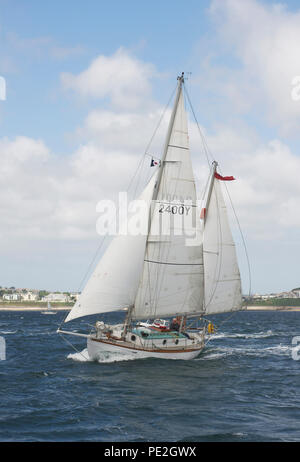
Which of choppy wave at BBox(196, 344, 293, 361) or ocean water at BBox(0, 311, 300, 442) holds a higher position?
ocean water at BBox(0, 311, 300, 442)

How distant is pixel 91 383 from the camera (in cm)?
2945

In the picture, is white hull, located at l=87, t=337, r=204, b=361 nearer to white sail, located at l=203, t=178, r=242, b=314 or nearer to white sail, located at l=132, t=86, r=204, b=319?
white sail, located at l=132, t=86, r=204, b=319

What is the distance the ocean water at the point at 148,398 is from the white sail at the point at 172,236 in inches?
194

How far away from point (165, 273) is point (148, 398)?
13.9m

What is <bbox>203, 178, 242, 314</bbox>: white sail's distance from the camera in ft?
138

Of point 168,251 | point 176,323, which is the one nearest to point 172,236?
point 168,251

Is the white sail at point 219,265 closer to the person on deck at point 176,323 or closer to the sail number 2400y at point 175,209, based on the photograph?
the person on deck at point 176,323

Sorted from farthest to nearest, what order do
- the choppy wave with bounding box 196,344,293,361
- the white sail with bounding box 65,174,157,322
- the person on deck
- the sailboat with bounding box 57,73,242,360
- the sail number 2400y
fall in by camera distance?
the choppy wave with bounding box 196,344,293,361
the person on deck
the sail number 2400y
the sailboat with bounding box 57,73,242,360
the white sail with bounding box 65,174,157,322

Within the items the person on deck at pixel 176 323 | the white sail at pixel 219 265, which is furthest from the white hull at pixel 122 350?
the white sail at pixel 219 265

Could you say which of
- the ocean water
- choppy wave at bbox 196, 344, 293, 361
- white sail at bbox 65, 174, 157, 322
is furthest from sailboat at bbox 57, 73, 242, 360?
choppy wave at bbox 196, 344, 293, 361

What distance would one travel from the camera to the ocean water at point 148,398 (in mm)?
19844

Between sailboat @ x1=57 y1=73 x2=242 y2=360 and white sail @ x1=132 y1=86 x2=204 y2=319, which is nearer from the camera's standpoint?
sailboat @ x1=57 y1=73 x2=242 y2=360

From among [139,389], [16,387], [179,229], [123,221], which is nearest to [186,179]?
[179,229]

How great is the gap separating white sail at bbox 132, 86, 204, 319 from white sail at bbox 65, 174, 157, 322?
1.49 metres
